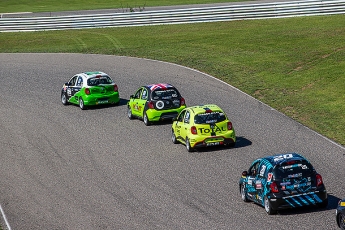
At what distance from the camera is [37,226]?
1908 centimetres

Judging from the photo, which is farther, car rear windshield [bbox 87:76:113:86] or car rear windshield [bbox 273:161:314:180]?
car rear windshield [bbox 87:76:113:86]

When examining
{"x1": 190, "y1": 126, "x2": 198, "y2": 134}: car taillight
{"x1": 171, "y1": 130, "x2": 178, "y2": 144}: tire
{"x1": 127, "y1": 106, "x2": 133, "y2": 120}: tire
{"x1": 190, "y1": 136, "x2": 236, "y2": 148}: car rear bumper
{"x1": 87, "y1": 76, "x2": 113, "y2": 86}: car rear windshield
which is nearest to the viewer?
{"x1": 190, "y1": 136, "x2": 236, "y2": 148}: car rear bumper

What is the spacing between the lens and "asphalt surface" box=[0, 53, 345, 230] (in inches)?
754

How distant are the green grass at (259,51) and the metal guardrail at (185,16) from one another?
74 centimetres

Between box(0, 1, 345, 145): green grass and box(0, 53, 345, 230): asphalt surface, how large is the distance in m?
1.61

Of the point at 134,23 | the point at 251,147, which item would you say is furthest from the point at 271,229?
the point at 134,23

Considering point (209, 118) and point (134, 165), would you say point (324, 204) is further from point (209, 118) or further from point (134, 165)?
point (134, 165)

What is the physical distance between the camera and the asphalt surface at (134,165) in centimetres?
1914

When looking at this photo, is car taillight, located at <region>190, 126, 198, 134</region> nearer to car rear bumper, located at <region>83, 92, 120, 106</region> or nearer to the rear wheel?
car rear bumper, located at <region>83, 92, 120, 106</region>

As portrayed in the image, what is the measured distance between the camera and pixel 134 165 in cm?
2462

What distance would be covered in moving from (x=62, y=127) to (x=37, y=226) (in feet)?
39.7

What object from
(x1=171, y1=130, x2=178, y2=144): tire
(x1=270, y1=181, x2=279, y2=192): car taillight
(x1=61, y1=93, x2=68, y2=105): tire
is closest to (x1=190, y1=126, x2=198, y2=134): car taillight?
(x1=171, y1=130, x2=178, y2=144): tire

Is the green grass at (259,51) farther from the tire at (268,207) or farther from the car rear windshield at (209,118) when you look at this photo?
the tire at (268,207)

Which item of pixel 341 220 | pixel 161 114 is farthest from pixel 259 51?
pixel 341 220
